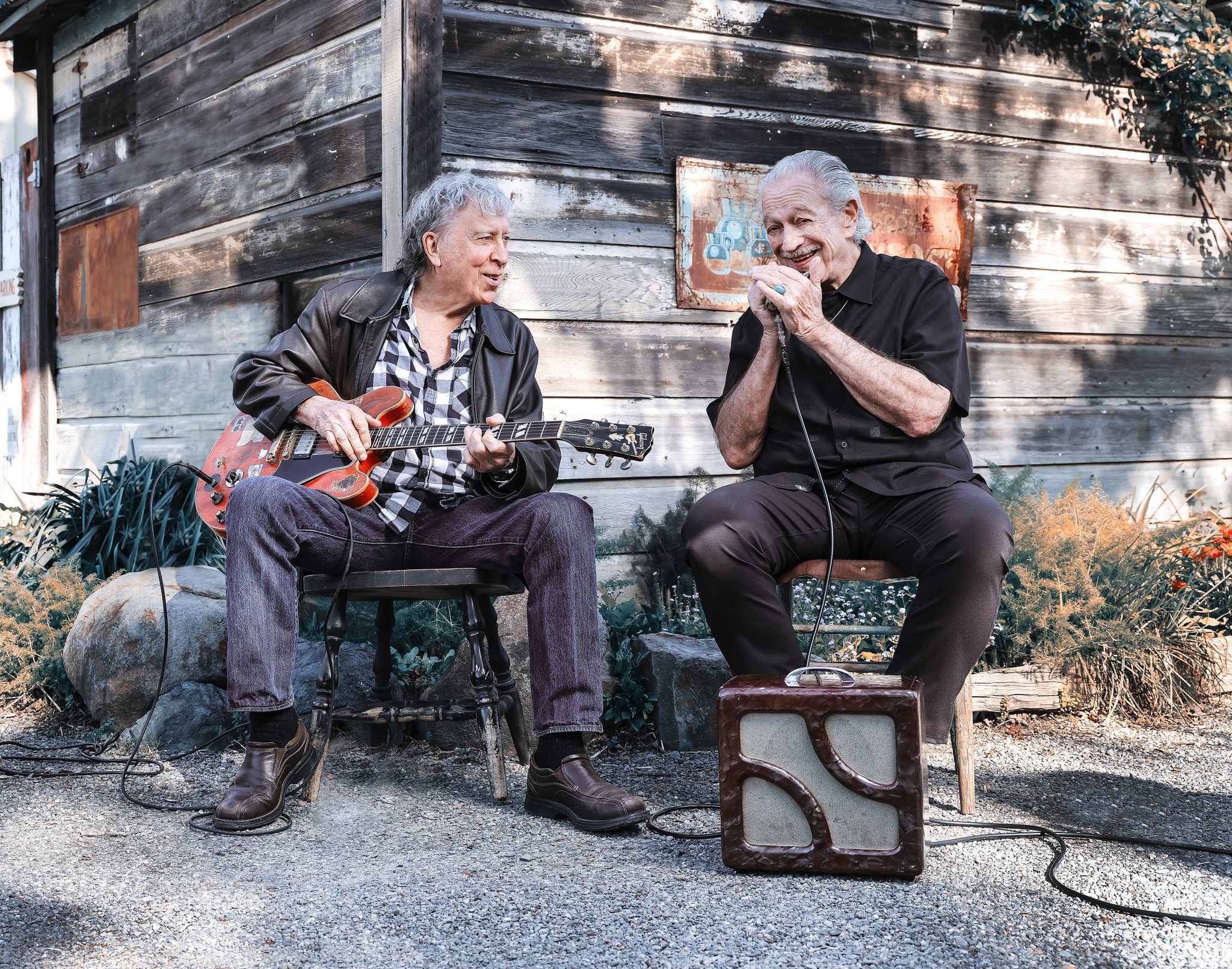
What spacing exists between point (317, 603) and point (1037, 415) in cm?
327

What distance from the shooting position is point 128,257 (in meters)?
5.91

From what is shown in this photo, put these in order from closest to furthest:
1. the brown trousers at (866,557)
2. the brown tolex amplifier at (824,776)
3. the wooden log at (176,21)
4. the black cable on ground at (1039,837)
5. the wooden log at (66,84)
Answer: the brown tolex amplifier at (824,776)
the black cable on ground at (1039,837)
the brown trousers at (866,557)
the wooden log at (176,21)
the wooden log at (66,84)

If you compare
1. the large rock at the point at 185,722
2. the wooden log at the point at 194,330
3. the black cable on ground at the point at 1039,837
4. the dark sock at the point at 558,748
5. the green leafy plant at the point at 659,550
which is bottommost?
the black cable on ground at the point at 1039,837

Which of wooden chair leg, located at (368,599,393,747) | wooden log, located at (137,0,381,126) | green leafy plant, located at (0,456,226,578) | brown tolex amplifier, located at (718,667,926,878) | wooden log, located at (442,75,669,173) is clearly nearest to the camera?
brown tolex amplifier, located at (718,667,926,878)

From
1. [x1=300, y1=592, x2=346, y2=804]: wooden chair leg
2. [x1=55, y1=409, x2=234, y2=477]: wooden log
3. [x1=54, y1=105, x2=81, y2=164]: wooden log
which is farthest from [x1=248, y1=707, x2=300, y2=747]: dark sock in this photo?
[x1=54, y1=105, x2=81, y2=164]: wooden log

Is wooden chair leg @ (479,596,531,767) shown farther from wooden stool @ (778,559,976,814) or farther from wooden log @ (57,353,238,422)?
wooden log @ (57,353,238,422)

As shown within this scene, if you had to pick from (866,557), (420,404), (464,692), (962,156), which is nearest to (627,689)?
(464,692)

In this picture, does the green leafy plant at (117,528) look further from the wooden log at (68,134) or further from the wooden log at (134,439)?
the wooden log at (68,134)

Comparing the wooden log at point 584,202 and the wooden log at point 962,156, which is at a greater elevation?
the wooden log at point 962,156

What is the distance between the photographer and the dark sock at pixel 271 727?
270cm

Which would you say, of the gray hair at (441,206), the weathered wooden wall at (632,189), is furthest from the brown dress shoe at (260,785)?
the weathered wooden wall at (632,189)

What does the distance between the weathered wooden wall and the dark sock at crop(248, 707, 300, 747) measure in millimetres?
1791

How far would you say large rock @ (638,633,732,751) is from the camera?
3.51 metres

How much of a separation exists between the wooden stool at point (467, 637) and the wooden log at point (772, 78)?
1998mm
